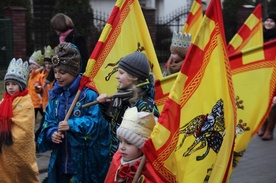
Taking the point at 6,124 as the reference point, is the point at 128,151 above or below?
above

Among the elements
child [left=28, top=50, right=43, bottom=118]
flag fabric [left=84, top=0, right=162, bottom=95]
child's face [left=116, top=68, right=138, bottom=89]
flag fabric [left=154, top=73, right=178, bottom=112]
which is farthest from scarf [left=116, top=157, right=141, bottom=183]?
child [left=28, top=50, right=43, bottom=118]

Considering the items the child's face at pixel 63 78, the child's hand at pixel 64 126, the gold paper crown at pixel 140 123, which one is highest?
the child's face at pixel 63 78

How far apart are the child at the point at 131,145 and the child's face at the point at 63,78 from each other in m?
1.33

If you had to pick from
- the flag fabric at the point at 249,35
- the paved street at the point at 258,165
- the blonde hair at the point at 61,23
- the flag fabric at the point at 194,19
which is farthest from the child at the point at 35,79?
the flag fabric at the point at 249,35

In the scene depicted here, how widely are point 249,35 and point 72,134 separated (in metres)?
3.13

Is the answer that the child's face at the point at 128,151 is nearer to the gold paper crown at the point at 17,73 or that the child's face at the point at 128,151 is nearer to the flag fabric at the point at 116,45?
the flag fabric at the point at 116,45

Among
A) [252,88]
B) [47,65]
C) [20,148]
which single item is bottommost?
[20,148]

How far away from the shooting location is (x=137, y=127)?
4.33m

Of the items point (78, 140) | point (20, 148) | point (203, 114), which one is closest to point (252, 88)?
point (78, 140)

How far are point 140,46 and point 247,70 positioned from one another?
41.4 inches

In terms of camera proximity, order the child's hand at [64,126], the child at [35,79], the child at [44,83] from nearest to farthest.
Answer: the child's hand at [64,126] → the child at [44,83] → the child at [35,79]

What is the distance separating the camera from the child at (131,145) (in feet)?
Result: 14.0

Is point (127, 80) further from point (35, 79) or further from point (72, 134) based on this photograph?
point (35, 79)

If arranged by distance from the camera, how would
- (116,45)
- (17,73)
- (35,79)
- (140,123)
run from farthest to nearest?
(35,79) → (116,45) → (17,73) → (140,123)
